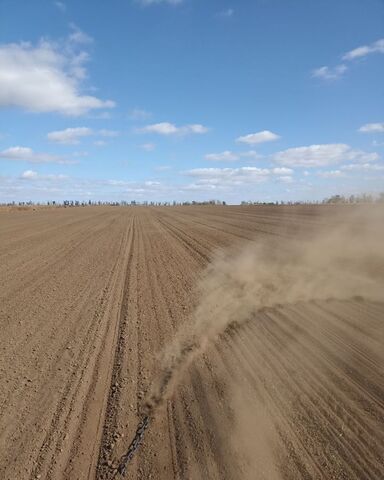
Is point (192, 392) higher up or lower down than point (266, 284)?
lower down

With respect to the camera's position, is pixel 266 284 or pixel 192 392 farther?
pixel 266 284

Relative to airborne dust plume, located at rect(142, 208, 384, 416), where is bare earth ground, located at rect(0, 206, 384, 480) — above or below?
below

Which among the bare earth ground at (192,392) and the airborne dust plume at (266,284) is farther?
the airborne dust plume at (266,284)

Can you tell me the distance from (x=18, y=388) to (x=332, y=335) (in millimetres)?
4457

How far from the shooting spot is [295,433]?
3994 millimetres

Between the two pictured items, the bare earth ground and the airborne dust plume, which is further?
the airborne dust plume

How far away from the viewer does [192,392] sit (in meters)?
4.82

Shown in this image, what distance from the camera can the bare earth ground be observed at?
368cm

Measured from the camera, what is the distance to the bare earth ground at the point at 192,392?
3.68 meters

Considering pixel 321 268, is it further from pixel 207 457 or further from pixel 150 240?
pixel 150 240

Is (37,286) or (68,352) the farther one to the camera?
(37,286)

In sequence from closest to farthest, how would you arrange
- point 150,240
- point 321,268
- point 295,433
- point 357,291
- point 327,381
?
point 295,433, point 327,381, point 357,291, point 321,268, point 150,240

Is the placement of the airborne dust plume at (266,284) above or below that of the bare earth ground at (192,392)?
above

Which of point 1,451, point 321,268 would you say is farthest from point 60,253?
point 1,451
